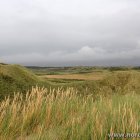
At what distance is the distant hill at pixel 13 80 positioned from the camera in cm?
1689

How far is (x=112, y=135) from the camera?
5738 millimetres

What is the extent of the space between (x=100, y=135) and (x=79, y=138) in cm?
37

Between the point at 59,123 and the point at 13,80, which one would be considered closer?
the point at 59,123

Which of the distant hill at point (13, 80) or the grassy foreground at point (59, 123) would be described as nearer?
the grassy foreground at point (59, 123)

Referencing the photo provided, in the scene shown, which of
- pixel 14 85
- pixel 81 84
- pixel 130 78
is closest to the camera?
pixel 14 85

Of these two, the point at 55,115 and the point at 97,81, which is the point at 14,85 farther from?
the point at 55,115

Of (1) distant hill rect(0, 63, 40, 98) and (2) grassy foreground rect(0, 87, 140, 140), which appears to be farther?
(1) distant hill rect(0, 63, 40, 98)

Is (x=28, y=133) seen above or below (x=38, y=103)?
below

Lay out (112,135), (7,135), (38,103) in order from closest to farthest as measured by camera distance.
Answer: (112,135) < (7,135) < (38,103)

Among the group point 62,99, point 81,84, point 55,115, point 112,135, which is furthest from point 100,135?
point 81,84

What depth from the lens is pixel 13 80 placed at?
64.8ft

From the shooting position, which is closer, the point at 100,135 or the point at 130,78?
the point at 100,135

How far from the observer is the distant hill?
55.4ft

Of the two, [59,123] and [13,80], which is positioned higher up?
[13,80]
